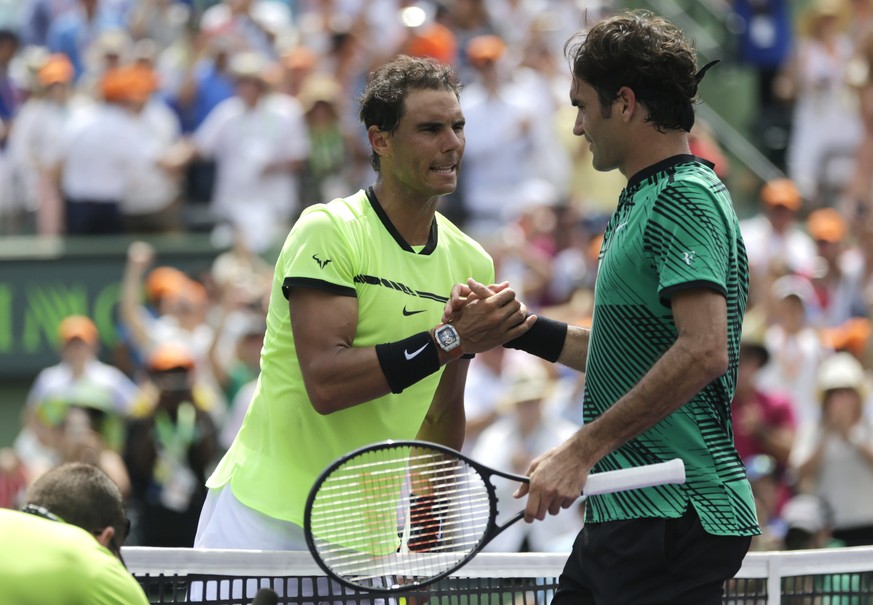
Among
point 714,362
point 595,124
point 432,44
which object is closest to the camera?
point 714,362

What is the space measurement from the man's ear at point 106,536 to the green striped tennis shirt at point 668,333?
121 centimetres

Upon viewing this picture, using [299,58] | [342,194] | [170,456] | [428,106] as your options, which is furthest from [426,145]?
[299,58]

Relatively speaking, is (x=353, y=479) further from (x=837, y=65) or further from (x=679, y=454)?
(x=837, y=65)

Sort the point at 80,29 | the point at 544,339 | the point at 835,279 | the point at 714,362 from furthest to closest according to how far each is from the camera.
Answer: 1. the point at 80,29
2. the point at 835,279
3. the point at 544,339
4. the point at 714,362

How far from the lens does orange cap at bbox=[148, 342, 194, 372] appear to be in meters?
8.55

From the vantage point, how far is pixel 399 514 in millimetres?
3998

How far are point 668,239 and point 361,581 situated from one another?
1.16m

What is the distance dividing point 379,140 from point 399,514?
1017 millimetres

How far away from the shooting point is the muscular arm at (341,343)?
3957 millimetres

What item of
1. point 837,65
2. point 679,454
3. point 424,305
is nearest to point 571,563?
point 679,454

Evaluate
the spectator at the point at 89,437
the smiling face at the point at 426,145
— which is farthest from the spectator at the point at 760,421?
the smiling face at the point at 426,145

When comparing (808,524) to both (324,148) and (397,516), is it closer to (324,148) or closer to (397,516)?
(397,516)

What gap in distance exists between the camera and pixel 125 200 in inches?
432

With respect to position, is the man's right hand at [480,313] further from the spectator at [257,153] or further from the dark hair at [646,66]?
the spectator at [257,153]
